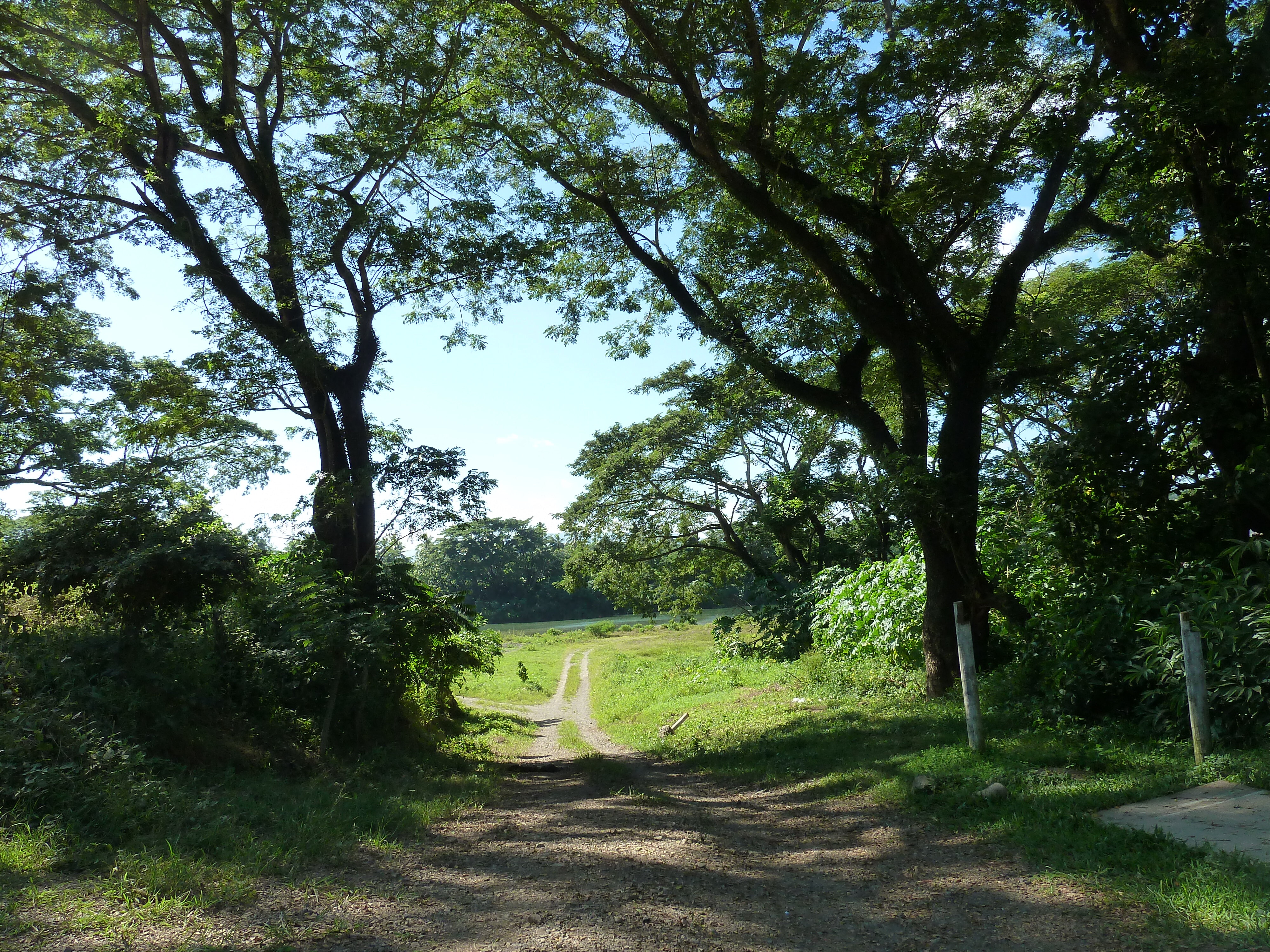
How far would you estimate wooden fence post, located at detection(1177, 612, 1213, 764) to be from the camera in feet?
19.7

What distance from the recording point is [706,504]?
944 inches

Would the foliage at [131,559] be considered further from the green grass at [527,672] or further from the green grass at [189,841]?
the green grass at [527,672]

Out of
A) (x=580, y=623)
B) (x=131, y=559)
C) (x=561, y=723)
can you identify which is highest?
(x=131, y=559)

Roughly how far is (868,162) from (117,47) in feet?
34.4

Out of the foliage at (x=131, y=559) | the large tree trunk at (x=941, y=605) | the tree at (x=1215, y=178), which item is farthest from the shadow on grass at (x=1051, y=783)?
the foliage at (x=131, y=559)

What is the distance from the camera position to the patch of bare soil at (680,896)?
13.5 ft

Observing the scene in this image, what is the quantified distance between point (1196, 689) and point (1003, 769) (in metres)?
1.52

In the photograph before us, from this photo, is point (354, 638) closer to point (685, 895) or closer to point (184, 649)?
point (184, 649)

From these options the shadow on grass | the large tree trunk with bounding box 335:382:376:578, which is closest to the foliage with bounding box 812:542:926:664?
the shadow on grass

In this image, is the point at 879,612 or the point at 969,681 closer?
the point at 969,681

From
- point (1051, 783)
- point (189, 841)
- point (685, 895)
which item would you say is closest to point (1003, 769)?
point (1051, 783)

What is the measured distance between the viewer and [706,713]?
13773mm

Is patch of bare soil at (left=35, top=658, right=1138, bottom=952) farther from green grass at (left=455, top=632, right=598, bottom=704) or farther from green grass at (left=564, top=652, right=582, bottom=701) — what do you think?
green grass at (left=564, top=652, right=582, bottom=701)

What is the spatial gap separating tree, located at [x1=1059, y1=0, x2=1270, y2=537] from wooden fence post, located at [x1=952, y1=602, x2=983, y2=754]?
9.35 feet
